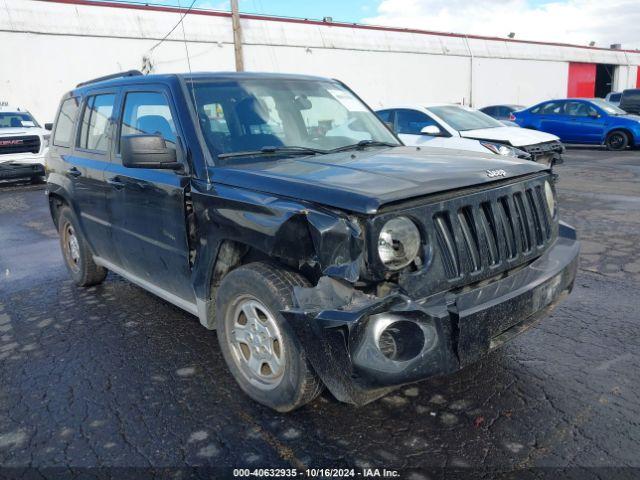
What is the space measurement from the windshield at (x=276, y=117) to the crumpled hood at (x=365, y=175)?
0.24 meters

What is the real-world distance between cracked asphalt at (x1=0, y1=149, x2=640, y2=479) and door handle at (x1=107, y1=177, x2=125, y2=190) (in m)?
1.12

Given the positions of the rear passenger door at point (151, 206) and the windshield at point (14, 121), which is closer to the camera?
the rear passenger door at point (151, 206)

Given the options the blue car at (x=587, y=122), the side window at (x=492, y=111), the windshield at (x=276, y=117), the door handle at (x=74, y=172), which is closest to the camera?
the windshield at (x=276, y=117)

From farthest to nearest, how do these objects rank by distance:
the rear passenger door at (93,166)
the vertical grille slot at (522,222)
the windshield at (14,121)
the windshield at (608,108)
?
1. the windshield at (608,108)
2. the windshield at (14,121)
3. the rear passenger door at (93,166)
4. the vertical grille slot at (522,222)

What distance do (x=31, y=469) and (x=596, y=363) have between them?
324cm

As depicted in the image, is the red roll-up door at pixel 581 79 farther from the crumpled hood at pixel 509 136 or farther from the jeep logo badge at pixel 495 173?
the jeep logo badge at pixel 495 173

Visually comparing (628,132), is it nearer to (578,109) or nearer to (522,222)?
(578,109)

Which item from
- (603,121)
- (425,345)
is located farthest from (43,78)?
(425,345)

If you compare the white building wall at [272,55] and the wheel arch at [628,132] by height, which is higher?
the white building wall at [272,55]

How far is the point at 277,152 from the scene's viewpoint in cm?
352

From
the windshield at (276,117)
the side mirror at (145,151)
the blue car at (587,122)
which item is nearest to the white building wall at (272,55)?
the blue car at (587,122)

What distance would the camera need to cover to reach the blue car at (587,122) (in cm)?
1679

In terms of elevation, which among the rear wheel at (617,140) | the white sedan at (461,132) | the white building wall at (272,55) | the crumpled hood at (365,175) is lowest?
the rear wheel at (617,140)

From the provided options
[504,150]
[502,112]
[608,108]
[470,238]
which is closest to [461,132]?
[504,150]
